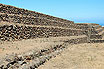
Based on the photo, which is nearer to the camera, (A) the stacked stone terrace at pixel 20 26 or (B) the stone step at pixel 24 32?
(B) the stone step at pixel 24 32

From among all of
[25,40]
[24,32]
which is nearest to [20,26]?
[24,32]

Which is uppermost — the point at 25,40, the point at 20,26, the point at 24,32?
the point at 20,26

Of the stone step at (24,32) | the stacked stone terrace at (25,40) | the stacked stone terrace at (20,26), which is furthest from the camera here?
the stacked stone terrace at (20,26)

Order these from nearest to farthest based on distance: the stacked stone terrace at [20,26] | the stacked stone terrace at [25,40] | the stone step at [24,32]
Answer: the stacked stone terrace at [25,40] < the stone step at [24,32] < the stacked stone terrace at [20,26]

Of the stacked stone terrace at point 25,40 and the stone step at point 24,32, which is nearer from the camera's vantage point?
the stacked stone terrace at point 25,40

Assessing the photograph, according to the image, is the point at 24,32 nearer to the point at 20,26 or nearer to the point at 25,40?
the point at 20,26

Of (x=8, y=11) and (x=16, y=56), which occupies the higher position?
(x=8, y=11)

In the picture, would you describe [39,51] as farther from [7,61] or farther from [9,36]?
[9,36]

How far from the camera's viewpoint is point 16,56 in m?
7.73

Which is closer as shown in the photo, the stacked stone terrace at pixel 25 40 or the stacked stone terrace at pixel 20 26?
the stacked stone terrace at pixel 25 40

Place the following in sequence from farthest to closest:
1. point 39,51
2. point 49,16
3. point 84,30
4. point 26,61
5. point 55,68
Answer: point 84,30 → point 49,16 → point 39,51 → point 55,68 → point 26,61

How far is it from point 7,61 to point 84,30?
28942 millimetres

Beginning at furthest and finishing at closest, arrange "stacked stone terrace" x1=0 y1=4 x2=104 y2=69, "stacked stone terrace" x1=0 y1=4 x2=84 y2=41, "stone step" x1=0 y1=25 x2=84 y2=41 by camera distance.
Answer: "stacked stone terrace" x1=0 y1=4 x2=84 y2=41 < "stone step" x1=0 y1=25 x2=84 y2=41 < "stacked stone terrace" x1=0 y1=4 x2=104 y2=69

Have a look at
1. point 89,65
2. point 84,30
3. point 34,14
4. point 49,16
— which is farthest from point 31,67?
point 84,30
